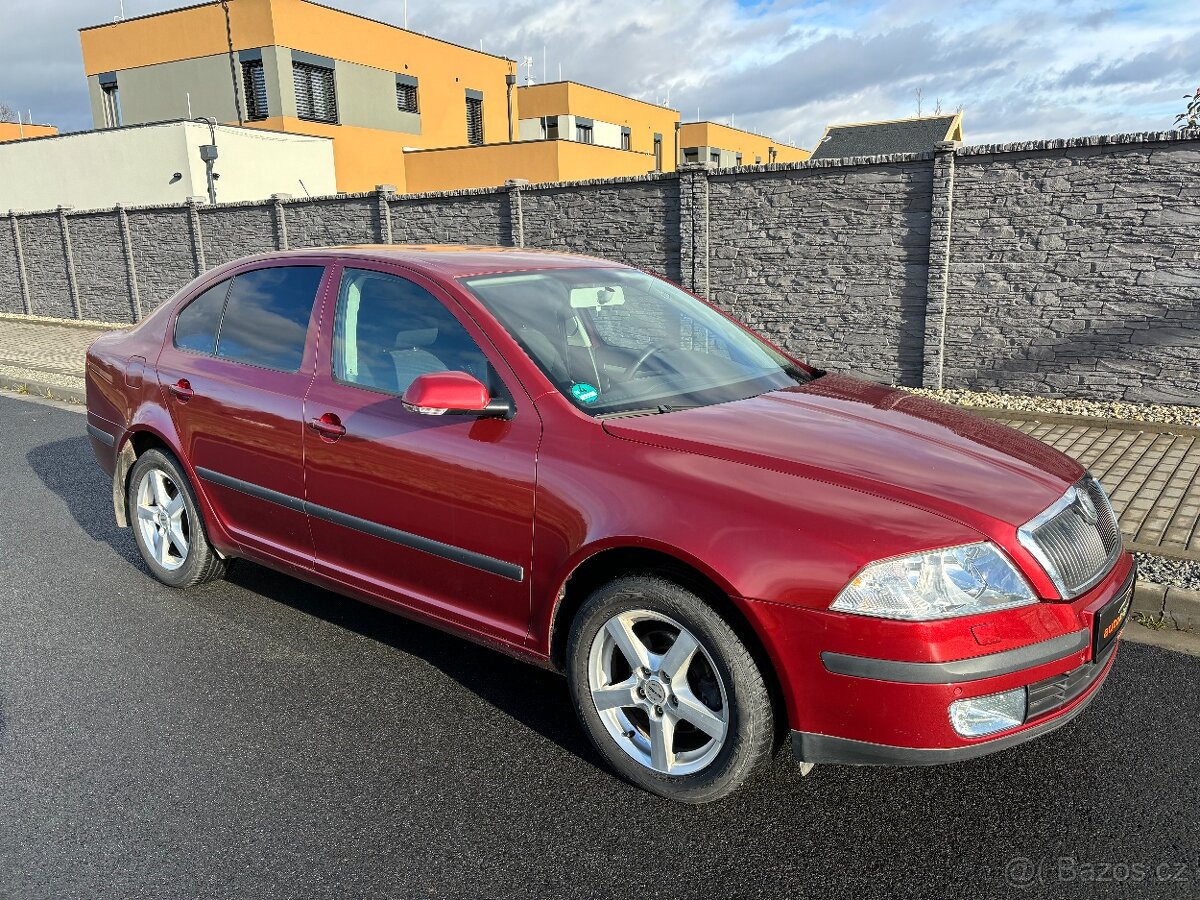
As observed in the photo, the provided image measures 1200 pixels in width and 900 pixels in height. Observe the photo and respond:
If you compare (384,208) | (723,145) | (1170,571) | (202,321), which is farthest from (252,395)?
(723,145)

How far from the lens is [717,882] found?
2518mm

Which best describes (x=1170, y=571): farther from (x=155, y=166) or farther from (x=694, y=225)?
(x=155, y=166)

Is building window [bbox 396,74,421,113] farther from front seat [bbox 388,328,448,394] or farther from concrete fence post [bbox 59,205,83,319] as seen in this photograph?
front seat [bbox 388,328,448,394]

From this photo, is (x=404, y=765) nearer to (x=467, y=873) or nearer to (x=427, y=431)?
(x=467, y=873)

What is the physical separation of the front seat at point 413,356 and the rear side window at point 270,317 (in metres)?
0.56

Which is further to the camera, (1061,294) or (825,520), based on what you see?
(1061,294)

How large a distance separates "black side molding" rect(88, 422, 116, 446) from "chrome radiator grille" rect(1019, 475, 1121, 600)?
4592 millimetres

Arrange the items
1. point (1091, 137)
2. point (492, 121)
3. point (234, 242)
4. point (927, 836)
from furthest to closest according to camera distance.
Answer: point (492, 121), point (234, 242), point (1091, 137), point (927, 836)

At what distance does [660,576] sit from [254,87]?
31.8 meters

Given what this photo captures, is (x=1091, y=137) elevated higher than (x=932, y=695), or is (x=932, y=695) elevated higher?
(x=1091, y=137)

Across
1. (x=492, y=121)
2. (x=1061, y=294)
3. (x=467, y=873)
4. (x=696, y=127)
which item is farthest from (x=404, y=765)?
(x=696, y=127)

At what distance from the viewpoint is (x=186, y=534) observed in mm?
4727

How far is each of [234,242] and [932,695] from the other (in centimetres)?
1859

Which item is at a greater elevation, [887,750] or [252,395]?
[252,395]
